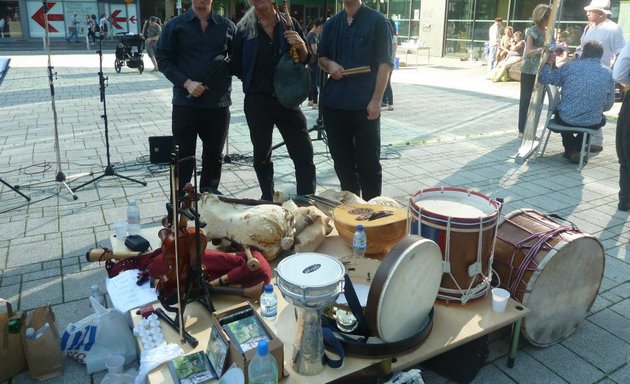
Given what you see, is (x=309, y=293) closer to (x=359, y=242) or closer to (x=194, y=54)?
(x=359, y=242)

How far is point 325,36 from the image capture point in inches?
154

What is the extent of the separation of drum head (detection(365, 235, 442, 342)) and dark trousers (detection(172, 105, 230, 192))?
2.20 metres

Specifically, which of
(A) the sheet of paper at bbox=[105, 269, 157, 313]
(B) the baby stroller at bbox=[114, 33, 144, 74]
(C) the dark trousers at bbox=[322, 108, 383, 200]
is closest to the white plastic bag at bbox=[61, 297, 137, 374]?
(A) the sheet of paper at bbox=[105, 269, 157, 313]

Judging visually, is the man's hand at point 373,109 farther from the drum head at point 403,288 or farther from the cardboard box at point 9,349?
the cardboard box at point 9,349

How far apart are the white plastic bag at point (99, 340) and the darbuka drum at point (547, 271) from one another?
1961mm

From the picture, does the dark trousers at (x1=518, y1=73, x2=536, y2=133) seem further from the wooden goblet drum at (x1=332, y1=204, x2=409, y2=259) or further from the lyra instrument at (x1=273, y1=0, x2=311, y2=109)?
the wooden goblet drum at (x1=332, y1=204, x2=409, y2=259)

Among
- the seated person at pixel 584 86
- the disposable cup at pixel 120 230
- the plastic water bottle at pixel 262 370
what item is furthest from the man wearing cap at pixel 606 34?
the plastic water bottle at pixel 262 370

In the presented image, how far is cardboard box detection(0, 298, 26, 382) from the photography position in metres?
2.33

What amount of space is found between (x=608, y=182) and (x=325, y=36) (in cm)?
369

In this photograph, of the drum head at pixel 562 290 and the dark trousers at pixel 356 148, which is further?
the dark trousers at pixel 356 148

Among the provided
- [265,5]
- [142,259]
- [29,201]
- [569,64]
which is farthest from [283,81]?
[569,64]

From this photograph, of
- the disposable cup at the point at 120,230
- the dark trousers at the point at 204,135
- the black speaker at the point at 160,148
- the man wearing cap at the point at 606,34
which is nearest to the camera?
the disposable cup at the point at 120,230

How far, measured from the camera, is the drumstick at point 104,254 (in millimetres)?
2822

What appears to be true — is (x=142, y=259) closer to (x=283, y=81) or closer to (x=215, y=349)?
(x=215, y=349)
